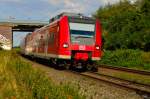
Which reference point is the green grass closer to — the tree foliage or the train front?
the tree foliage

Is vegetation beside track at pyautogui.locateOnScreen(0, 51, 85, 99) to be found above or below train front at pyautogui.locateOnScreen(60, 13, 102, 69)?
below

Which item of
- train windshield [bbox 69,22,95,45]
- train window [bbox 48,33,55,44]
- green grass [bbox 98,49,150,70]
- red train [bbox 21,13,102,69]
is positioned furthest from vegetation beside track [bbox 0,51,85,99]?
green grass [bbox 98,49,150,70]

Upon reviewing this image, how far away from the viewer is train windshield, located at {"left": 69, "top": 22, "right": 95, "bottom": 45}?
78.7ft

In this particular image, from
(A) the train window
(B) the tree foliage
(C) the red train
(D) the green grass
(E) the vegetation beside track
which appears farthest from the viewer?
(B) the tree foliage

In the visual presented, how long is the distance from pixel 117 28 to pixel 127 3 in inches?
1001

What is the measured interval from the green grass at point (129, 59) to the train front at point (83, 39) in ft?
15.8

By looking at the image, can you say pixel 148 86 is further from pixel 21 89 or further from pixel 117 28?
pixel 117 28

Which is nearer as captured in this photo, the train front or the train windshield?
the train front

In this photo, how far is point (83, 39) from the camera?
24.1 m

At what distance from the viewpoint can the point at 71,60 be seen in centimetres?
2434

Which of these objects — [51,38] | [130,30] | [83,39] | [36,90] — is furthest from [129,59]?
[36,90]

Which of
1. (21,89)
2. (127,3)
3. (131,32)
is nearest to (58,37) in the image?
(21,89)

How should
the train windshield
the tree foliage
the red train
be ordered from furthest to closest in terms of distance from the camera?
the tree foliage → the train windshield → the red train

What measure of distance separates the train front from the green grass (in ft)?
15.8
